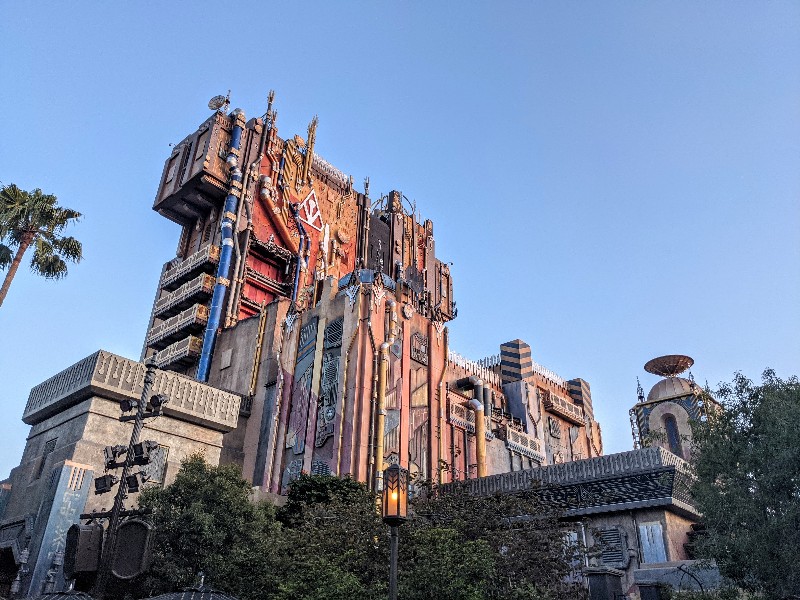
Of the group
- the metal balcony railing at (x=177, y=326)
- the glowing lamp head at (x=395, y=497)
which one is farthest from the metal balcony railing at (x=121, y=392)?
the metal balcony railing at (x=177, y=326)

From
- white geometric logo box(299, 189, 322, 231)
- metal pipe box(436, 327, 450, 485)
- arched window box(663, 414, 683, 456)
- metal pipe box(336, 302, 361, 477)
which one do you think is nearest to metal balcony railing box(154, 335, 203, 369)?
metal pipe box(336, 302, 361, 477)

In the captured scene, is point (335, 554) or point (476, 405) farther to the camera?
point (476, 405)

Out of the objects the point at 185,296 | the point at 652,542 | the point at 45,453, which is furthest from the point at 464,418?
the point at 45,453

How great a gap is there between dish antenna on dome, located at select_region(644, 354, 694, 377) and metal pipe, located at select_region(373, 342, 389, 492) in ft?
79.8

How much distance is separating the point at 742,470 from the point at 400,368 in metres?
22.3

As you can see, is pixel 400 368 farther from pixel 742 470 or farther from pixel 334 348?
pixel 742 470

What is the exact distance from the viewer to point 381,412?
34281mm

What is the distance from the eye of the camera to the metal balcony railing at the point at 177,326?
42219 millimetres

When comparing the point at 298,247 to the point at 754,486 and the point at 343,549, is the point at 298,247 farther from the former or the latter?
the point at 754,486

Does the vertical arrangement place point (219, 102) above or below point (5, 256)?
above

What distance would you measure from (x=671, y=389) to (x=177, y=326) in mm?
34982

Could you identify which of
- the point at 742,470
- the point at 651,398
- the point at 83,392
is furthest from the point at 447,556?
the point at 651,398

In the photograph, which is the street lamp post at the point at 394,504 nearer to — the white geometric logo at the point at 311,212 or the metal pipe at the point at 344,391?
the metal pipe at the point at 344,391

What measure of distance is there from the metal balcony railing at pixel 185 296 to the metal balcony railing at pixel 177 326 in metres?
0.73
